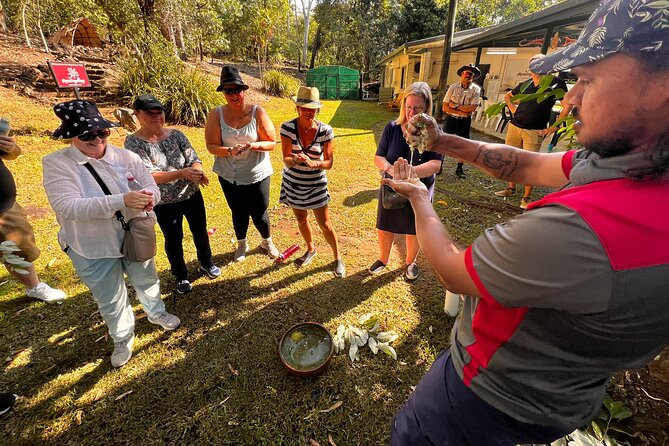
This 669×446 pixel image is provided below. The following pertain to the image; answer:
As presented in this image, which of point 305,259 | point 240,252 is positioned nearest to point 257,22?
point 240,252

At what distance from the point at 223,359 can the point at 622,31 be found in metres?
3.30

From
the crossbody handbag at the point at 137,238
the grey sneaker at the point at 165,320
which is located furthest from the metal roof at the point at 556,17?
the grey sneaker at the point at 165,320

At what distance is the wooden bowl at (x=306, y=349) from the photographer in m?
2.64

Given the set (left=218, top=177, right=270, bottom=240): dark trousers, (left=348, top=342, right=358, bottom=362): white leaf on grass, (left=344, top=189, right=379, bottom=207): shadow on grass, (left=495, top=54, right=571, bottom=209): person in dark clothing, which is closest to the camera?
(left=348, top=342, right=358, bottom=362): white leaf on grass

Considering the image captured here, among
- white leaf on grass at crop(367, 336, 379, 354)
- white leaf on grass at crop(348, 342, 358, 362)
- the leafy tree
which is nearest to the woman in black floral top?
white leaf on grass at crop(348, 342, 358, 362)

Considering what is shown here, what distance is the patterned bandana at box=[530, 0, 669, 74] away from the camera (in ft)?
2.54

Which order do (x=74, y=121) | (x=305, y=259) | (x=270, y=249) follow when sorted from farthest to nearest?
(x=270, y=249)
(x=305, y=259)
(x=74, y=121)

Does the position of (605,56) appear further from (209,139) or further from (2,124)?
(2,124)

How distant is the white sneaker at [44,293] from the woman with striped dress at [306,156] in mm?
2787

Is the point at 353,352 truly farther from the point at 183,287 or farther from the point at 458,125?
the point at 458,125

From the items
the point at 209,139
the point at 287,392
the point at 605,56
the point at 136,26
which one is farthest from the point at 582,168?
the point at 136,26

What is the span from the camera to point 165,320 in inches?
123

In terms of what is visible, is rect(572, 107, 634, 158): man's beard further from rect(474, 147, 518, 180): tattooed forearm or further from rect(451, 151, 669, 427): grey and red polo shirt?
rect(474, 147, 518, 180): tattooed forearm

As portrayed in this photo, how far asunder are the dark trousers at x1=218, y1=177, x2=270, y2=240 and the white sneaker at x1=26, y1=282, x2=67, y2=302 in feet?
6.87
